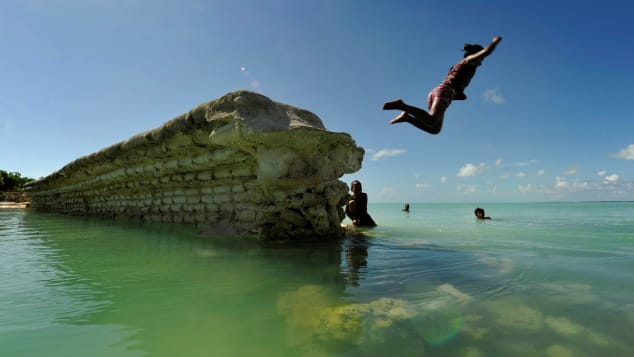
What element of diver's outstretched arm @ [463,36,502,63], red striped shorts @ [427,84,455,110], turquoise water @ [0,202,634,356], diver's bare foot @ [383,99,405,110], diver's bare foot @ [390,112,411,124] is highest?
diver's outstretched arm @ [463,36,502,63]

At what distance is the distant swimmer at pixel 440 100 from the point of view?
397cm

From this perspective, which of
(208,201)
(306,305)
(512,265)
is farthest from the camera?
(208,201)

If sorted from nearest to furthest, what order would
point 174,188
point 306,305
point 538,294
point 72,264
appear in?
point 306,305
point 538,294
point 72,264
point 174,188

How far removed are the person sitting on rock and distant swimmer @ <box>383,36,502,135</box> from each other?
5.41 meters

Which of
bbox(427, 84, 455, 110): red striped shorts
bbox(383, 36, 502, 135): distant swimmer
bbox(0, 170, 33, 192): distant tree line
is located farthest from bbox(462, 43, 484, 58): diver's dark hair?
bbox(0, 170, 33, 192): distant tree line

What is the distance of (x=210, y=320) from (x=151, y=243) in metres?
3.28

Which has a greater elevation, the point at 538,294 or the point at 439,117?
the point at 439,117

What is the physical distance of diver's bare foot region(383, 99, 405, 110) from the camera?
3.94 meters

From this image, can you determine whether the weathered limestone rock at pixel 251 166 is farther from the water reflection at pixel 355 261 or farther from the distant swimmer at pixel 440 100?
the distant swimmer at pixel 440 100

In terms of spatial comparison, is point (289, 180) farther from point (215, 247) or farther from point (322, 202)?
point (215, 247)

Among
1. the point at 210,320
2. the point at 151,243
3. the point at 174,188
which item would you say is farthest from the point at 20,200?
the point at 210,320

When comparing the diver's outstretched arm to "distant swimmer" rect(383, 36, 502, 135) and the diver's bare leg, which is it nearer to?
"distant swimmer" rect(383, 36, 502, 135)

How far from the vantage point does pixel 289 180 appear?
4578 mm

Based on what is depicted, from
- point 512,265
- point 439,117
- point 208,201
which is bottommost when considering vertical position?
point 512,265
